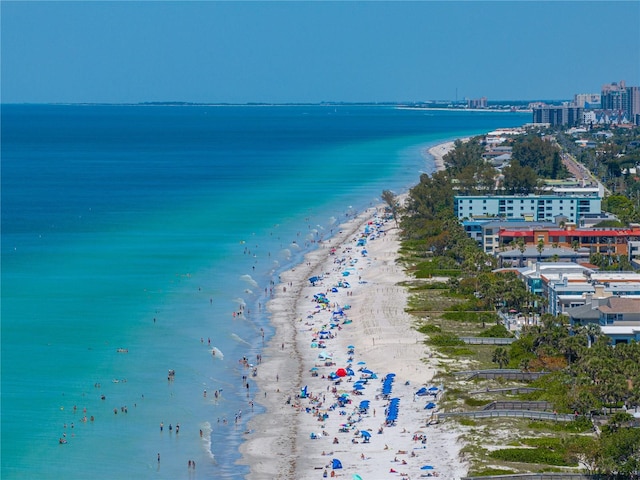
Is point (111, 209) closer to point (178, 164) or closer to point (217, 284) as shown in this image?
point (217, 284)

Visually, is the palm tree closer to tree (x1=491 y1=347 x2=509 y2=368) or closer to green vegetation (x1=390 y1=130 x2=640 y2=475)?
green vegetation (x1=390 y1=130 x2=640 y2=475)

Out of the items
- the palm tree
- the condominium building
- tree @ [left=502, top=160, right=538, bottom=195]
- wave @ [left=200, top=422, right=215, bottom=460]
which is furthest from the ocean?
tree @ [left=502, top=160, right=538, bottom=195]

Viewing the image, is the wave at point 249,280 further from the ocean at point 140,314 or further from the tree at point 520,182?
the tree at point 520,182

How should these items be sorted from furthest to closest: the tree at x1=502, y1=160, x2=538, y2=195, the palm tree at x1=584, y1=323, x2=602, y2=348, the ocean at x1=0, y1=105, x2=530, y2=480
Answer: the tree at x1=502, y1=160, x2=538, y2=195
the palm tree at x1=584, y1=323, x2=602, y2=348
the ocean at x1=0, y1=105, x2=530, y2=480

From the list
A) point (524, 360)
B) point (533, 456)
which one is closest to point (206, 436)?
point (533, 456)

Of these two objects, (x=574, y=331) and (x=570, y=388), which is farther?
(x=574, y=331)

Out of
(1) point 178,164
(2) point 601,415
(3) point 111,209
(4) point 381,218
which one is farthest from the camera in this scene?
(1) point 178,164

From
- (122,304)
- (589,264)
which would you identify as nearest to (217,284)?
(122,304)

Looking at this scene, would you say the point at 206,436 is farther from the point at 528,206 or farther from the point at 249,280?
the point at 528,206

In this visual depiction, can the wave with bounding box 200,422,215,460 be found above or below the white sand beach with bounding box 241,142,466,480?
below
